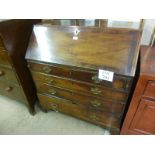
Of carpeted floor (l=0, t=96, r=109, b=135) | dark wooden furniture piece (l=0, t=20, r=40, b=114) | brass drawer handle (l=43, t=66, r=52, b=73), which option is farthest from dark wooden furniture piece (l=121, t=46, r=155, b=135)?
dark wooden furniture piece (l=0, t=20, r=40, b=114)

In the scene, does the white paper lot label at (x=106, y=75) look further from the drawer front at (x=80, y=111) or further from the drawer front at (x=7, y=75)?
the drawer front at (x=7, y=75)

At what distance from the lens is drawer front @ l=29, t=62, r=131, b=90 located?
3.29 ft

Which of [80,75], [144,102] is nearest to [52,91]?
[80,75]

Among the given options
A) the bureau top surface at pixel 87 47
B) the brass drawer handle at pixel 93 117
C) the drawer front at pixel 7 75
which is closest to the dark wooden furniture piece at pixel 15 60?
the drawer front at pixel 7 75

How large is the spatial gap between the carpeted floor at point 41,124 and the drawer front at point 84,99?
40 centimetres

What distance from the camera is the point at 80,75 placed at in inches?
43.8

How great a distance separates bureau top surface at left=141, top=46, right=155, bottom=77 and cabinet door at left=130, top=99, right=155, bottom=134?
0.80 feet

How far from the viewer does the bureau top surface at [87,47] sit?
1.00 metres

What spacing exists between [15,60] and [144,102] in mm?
1164

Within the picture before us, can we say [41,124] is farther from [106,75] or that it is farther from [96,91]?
[106,75]

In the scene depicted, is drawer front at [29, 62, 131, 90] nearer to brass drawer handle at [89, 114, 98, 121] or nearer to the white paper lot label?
the white paper lot label

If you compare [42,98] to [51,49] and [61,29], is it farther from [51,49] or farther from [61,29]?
[61,29]

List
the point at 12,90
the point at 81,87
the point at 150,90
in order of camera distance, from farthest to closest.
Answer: the point at 12,90, the point at 81,87, the point at 150,90
